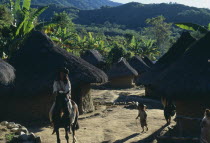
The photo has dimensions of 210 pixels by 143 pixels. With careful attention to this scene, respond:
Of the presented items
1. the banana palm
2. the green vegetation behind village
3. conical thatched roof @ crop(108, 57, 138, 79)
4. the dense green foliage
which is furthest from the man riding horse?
conical thatched roof @ crop(108, 57, 138, 79)

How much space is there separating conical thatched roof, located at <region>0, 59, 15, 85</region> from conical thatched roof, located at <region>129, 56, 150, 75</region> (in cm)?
2165

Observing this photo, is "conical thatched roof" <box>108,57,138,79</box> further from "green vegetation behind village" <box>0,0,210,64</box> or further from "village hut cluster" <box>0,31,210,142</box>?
"village hut cluster" <box>0,31,210,142</box>

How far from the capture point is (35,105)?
12820 millimetres

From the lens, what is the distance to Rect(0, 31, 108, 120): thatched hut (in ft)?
41.1

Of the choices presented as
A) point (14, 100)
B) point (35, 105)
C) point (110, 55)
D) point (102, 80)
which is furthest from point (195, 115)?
point (110, 55)

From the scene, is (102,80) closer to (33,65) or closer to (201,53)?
(33,65)

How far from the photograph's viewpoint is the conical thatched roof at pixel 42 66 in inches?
491

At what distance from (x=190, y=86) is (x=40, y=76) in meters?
7.07

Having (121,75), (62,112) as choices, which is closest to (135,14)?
(121,75)

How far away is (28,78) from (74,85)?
2242 millimetres

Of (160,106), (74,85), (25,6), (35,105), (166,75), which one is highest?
(25,6)

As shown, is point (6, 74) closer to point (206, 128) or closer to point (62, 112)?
point (62, 112)

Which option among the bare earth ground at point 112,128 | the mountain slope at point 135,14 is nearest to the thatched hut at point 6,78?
the bare earth ground at point 112,128

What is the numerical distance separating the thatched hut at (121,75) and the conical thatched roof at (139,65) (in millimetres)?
2090
